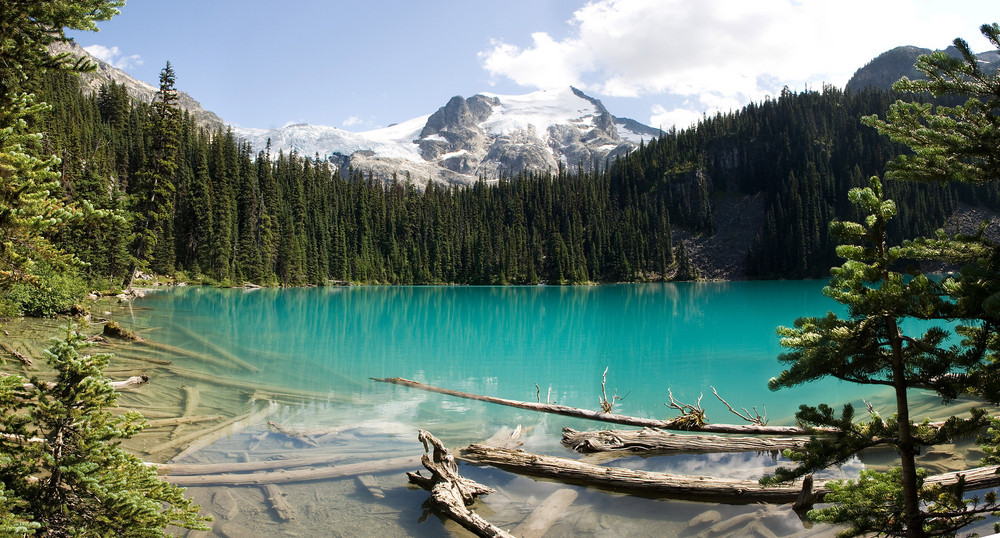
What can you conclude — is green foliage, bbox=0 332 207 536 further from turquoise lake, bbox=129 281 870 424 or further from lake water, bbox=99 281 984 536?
turquoise lake, bbox=129 281 870 424

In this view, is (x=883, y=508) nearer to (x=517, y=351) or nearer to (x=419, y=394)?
(x=419, y=394)

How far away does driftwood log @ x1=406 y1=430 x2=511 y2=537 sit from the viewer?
8227 millimetres

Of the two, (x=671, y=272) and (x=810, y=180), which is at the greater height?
(x=810, y=180)

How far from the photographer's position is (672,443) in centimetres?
1166

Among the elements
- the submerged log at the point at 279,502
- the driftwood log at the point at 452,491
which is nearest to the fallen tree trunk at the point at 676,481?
the driftwood log at the point at 452,491

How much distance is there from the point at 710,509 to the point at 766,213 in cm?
16020

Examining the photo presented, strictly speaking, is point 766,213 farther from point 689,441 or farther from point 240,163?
point 689,441

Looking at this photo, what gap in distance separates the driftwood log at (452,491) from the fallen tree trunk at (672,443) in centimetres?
314

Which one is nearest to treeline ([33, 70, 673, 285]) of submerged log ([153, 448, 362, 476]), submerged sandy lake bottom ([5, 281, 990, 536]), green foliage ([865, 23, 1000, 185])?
submerged sandy lake bottom ([5, 281, 990, 536])

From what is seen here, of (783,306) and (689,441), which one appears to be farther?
(783,306)

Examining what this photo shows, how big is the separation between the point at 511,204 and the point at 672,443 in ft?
462

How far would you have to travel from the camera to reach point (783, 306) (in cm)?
5791

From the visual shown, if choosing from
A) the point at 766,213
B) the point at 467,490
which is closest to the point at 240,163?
the point at 467,490

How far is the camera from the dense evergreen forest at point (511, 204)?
9338cm
